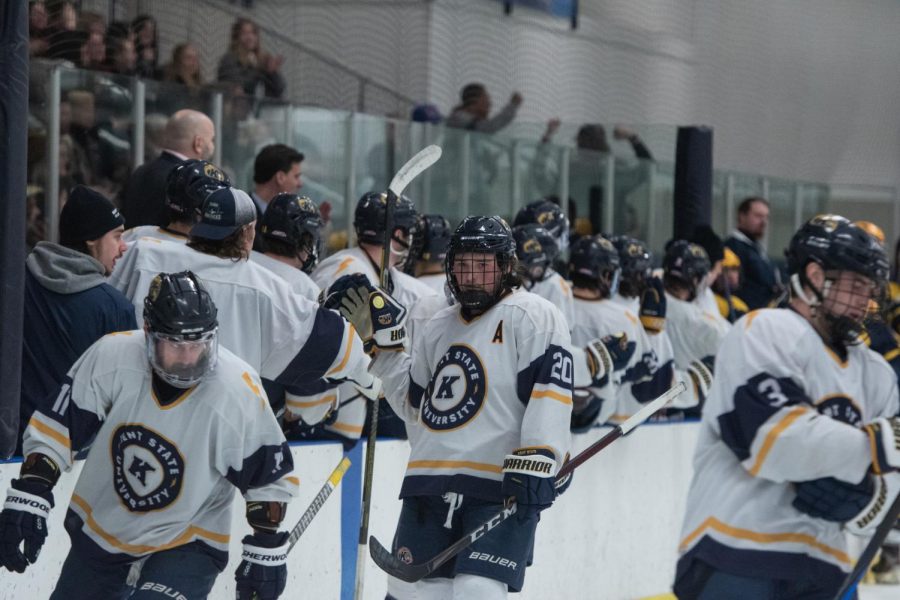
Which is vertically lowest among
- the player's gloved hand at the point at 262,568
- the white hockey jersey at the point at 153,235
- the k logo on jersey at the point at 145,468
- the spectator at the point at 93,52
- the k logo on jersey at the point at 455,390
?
the player's gloved hand at the point at 262,568

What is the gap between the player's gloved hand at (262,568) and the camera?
3.02 meters

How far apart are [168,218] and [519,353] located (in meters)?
1.23

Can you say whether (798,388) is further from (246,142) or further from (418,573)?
(246,142)

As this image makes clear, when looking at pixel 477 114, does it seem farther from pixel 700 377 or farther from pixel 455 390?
pixel 455 390

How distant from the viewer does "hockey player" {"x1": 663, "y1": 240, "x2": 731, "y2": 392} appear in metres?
6.46

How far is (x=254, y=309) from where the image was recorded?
378 centimetres

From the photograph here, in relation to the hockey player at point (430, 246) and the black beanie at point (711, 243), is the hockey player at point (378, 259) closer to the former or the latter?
the hockey player at point (430, 246)

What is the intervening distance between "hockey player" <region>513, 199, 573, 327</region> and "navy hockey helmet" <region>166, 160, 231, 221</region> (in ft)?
4.73

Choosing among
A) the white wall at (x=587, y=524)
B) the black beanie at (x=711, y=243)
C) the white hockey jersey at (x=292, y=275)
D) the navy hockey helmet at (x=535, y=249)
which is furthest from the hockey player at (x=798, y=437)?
the black beanie at (x=711, y=243)

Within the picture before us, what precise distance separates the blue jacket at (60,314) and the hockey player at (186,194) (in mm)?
467

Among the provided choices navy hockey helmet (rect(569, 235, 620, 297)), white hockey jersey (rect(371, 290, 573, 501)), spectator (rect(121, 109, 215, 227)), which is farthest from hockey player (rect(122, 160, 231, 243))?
navy hockey helmet (rect(569, 235, 620, 297))

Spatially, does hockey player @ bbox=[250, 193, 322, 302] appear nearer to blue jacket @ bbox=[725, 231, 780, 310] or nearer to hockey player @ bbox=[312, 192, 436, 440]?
hockey player @ bbox=[312, 192, 436, 440]

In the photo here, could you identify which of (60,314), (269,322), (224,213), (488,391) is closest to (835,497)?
(488,391)

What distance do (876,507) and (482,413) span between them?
1.00m
